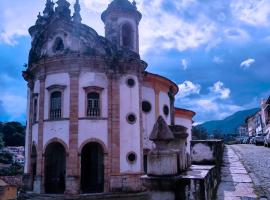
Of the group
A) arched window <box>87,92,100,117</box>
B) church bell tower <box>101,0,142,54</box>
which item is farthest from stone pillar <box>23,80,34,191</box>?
church bell tower <box>101,0,142,54</box>

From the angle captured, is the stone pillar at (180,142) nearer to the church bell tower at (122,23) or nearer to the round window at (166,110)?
the church bell tower at (122,23)

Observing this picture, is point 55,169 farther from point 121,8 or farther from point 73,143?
point 121,8

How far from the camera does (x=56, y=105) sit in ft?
69.0

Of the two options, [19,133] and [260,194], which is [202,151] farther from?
[19,133]

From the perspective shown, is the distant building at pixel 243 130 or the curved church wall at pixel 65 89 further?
the distant building at pixel 243 130

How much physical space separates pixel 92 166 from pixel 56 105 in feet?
15.5

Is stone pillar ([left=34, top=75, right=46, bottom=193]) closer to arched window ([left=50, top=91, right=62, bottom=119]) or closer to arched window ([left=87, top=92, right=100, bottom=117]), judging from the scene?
arched window ([left=50, top=91, right=62, bottom=119])

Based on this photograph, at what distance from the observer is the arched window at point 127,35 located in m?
24.4

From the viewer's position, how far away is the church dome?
24.1m

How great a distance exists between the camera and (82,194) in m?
18.8

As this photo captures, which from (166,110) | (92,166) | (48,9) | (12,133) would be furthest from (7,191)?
(12,133)

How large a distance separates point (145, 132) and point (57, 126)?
20.8 feet

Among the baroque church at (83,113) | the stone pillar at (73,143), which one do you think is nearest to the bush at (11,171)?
the baroque church at (83,113)

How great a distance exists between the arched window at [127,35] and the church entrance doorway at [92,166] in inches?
317
